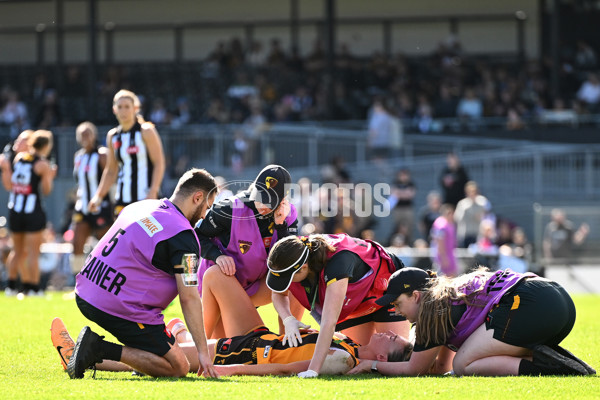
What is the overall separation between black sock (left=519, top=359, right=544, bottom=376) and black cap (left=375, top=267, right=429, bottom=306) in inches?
32.2

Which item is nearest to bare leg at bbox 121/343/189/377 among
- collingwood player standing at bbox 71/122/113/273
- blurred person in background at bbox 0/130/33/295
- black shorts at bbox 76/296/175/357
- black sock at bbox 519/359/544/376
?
black shorts at bbox 76/296/175/357

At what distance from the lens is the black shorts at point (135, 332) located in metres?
6.28

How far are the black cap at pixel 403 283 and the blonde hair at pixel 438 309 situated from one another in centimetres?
7

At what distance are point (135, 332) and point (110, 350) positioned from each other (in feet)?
0.69

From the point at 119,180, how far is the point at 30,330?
221 cm

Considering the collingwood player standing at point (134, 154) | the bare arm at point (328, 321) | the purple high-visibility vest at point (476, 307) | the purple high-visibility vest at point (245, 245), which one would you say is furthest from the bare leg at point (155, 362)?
the collingwood player standing at point (134, 154)

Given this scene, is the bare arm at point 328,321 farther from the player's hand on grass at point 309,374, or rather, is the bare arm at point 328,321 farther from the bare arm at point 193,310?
the bare arm at point 193,310

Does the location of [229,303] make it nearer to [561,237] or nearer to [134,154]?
[134,154]

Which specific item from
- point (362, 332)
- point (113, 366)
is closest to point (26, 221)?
point (113, 366)

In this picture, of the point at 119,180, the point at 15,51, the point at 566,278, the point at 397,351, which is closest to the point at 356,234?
the point at 566,278

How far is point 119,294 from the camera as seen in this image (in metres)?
6.22

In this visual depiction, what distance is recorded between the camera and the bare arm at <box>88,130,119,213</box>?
10570mm

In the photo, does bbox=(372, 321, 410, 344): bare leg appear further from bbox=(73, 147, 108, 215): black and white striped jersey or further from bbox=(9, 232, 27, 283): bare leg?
bbox=(9, 232, 27, 283): bare leg

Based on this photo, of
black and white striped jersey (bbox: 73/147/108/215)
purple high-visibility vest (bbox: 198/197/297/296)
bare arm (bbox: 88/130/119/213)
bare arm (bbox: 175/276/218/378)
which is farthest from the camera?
black and white striped jersey (bbox: 73/147/108/215)
